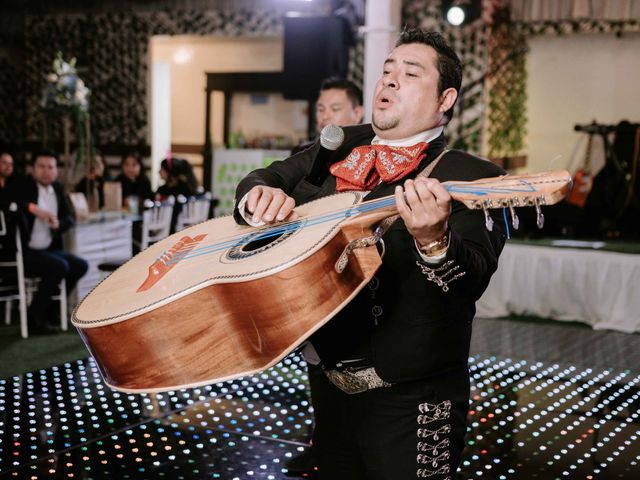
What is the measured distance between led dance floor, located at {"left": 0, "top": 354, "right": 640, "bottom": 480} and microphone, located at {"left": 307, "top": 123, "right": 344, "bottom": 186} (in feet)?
5.23

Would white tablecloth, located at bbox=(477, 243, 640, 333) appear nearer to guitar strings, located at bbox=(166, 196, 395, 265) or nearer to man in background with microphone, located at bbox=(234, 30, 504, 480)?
man in background with microphone, located at bbox=(234, 30, 504, 480)

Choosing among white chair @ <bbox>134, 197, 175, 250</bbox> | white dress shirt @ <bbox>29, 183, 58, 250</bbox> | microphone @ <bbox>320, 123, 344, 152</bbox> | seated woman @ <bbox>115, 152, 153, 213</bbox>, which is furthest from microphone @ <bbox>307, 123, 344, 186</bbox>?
seated woman @ <bbox>115, 152, 153, 213</bbox>

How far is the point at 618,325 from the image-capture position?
5.98m

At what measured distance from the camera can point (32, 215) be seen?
18.8ft

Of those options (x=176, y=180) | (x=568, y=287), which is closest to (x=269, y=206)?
(x=568, y=287)

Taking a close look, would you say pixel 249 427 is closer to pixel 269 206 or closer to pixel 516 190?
pixel 269 206

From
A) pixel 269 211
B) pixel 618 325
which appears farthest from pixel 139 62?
pixel 269 211

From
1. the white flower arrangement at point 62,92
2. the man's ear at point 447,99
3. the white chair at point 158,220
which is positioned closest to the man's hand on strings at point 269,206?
the man's ear at point 447,99

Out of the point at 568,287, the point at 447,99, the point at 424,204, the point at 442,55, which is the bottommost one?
the point at 568,287

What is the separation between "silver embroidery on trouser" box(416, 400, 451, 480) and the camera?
1722 millimetres

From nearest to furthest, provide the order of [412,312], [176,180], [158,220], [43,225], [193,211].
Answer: [412,312] < [43,225] < [158,220] < [193,211] < [176,180]

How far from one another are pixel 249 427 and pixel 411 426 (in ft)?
7.09

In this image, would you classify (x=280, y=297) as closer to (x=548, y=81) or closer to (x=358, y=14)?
(x=358, y=14)

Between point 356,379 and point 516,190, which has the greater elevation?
point 516,190
